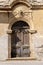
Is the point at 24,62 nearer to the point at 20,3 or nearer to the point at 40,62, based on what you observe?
the point at 40,62

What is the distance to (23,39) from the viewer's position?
18.5 metres

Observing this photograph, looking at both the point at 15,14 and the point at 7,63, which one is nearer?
the point at 7,63

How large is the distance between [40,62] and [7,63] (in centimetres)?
179

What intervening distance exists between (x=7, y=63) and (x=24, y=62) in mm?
956

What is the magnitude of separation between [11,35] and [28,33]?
100 centimetres

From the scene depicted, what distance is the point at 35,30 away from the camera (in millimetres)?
18250

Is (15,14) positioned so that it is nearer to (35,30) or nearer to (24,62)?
(35,30)

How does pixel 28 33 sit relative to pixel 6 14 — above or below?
below

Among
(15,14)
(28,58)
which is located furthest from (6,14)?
(28,58)

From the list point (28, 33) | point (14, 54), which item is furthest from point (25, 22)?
point (14, 54)

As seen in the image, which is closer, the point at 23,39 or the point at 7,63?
the point at 7,63

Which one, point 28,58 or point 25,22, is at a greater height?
point 25,22

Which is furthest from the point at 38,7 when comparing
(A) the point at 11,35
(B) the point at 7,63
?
(B) the point at 7,63

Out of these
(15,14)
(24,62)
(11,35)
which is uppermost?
(15,14)
